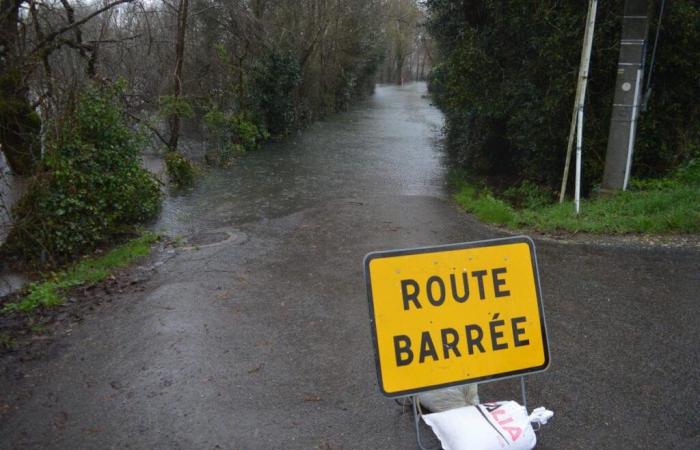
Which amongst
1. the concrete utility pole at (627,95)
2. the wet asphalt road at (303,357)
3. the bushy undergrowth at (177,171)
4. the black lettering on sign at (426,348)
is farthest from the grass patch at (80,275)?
the concrete utility pole at (627,95)

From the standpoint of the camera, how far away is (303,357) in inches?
183

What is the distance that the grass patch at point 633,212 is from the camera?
24.3 feet

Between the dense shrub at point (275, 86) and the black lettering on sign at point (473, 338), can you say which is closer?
the black lettering on sign at point (473, 338)

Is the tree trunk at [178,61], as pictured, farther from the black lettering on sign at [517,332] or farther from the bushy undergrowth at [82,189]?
the black lettering on sign at [517,332]

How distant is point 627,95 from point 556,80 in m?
1.89

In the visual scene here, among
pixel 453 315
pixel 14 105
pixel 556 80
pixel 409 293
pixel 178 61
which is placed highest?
pixel 178 61

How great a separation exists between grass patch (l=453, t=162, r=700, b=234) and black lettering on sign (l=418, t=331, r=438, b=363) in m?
4.95

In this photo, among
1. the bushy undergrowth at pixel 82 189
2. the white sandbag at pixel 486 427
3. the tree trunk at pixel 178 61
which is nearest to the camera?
the white sandbag at pixel 486 427

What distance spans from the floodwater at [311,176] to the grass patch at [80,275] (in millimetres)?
1305

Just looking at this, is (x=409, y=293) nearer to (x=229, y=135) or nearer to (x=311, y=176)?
(x=311, y=176)

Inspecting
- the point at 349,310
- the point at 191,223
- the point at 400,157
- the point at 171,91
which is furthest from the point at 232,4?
the point at 349,310

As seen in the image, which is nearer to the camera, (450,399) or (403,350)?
(403,350)

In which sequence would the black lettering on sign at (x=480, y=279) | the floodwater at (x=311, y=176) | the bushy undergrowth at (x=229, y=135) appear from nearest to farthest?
the black lettering on sign at (x=480, y=279) < the floodwater at (x=311, y=176) < the bushy undergrowth at (x=229, y=135)

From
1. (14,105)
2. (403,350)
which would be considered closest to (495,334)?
(403,350)
